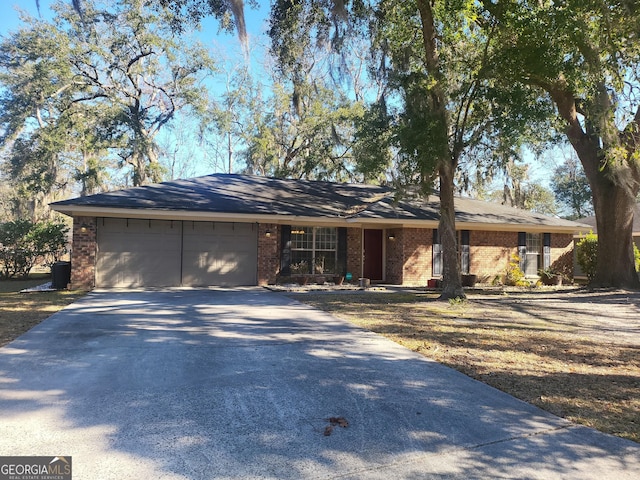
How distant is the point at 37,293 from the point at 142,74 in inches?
656

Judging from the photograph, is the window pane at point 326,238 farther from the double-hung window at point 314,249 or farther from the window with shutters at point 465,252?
the window with shutters at point 465,252

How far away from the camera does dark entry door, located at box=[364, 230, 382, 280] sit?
1688cm

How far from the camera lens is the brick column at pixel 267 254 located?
14.6 meters

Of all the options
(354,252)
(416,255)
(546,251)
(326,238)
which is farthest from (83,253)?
(546,251)

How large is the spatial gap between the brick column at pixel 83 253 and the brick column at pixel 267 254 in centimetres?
492

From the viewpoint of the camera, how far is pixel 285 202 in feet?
51.1

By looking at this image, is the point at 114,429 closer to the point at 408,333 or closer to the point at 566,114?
the point at 408,333

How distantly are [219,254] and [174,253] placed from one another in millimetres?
1381

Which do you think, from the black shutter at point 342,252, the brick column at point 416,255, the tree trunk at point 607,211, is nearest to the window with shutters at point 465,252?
the brick column at point 416,255

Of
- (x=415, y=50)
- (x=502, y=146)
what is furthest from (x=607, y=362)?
(x=415, y=50)

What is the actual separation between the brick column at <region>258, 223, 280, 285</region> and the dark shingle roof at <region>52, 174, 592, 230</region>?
2.44ft

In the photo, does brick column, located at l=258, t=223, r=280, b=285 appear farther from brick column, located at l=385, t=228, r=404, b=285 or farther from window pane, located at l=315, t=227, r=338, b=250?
brick column, located at l=385, t=228, r=404, b=285

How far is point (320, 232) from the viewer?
15.6m

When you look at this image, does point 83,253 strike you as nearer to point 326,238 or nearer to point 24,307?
point 24,307
